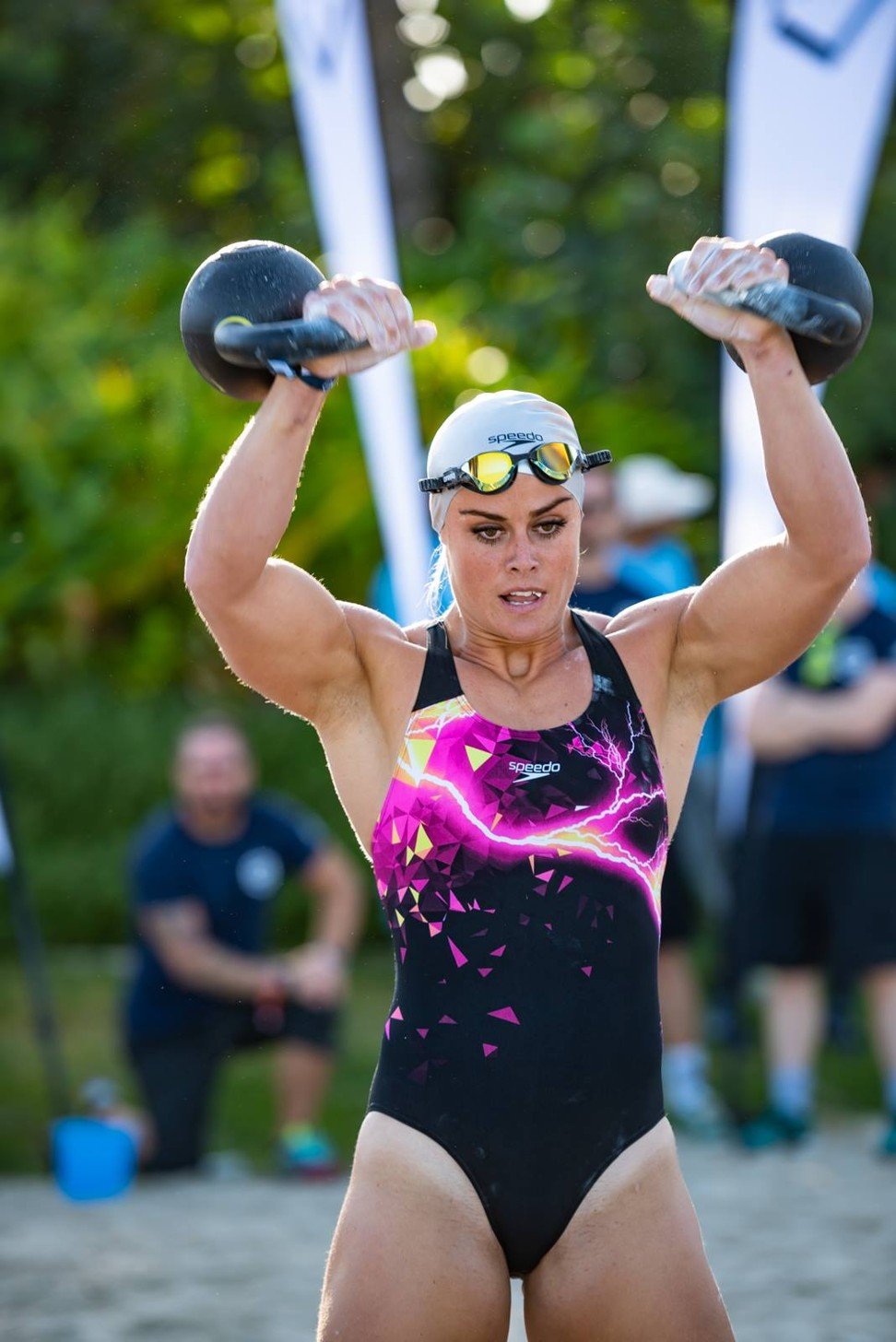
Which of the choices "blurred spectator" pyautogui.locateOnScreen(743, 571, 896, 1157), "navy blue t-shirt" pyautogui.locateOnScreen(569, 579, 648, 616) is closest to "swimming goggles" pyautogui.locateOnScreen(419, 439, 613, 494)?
"navy blue t-shirt" pyautogui.locateOnScreen(569, 579, 648, 616)

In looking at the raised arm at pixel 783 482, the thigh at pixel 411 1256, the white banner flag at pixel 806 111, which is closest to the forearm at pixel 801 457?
the raised arm at pixel 783 482

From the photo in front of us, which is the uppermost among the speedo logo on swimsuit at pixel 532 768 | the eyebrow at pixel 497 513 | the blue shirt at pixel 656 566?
the eyebrow at pixel 497 513

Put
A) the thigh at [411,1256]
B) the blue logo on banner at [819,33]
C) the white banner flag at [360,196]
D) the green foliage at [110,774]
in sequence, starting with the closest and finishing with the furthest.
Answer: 1. the thigh at [411,1256]
2. the blue logo on banner at [819,33]
3. the white banner flag at [360,196]
4. the green foliage at [110,774]

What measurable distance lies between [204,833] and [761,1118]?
7.94 feet

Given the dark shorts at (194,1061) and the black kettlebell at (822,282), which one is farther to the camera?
the dark shorts at (194,1061)

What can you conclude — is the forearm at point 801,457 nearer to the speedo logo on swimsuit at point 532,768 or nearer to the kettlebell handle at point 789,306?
the kettlebell handle at point 789,306

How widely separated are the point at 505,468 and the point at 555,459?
0.31 feet

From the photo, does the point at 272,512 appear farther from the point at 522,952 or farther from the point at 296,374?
the point at 522,952

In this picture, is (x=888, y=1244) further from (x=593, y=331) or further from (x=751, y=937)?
(x=593, y=331)

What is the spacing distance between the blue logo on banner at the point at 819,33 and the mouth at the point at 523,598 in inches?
146

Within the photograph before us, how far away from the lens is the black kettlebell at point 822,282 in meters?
3.05

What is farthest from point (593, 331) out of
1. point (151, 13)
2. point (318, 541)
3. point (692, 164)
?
point (151, 13)

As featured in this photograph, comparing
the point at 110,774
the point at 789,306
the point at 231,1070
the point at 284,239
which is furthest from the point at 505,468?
the point at 284,239

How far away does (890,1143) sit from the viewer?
676 centimetres
